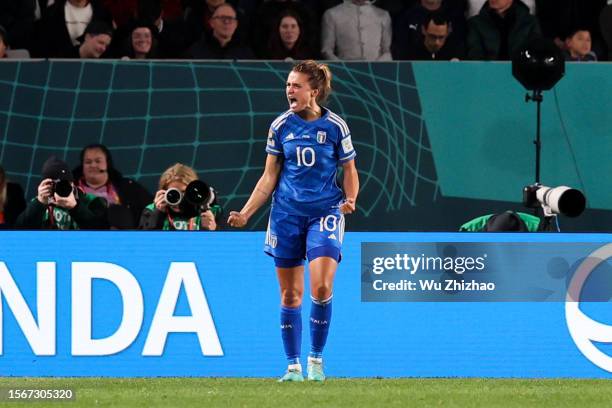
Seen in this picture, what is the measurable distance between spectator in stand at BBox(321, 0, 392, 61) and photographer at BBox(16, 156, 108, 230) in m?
3.63

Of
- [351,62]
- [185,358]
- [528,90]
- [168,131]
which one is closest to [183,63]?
[168,131]

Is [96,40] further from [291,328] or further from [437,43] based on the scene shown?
[291,328]

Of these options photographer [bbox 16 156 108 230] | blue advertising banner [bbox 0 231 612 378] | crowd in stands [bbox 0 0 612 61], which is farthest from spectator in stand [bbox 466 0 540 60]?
photographer [bbox 16 156 108 230]

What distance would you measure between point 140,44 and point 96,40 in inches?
14.7

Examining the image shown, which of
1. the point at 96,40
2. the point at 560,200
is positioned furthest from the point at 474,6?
the point at 560,200

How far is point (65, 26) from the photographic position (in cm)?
1303

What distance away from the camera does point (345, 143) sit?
8.42 m

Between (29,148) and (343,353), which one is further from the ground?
(29,148)

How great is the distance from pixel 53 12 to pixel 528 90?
4.23m

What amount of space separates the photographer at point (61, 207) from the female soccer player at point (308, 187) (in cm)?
185

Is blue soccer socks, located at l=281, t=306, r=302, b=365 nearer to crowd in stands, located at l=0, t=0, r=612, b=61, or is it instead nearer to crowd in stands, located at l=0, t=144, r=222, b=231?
crowd in stands, located at l=0, t=144, r=222, b=231

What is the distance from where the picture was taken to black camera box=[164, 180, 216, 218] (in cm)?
961

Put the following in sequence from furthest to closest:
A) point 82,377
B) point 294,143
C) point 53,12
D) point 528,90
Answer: point 53,12 < point 528,90 < point 82,377 < point 294,143

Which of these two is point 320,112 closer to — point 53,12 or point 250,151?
point 250,151
